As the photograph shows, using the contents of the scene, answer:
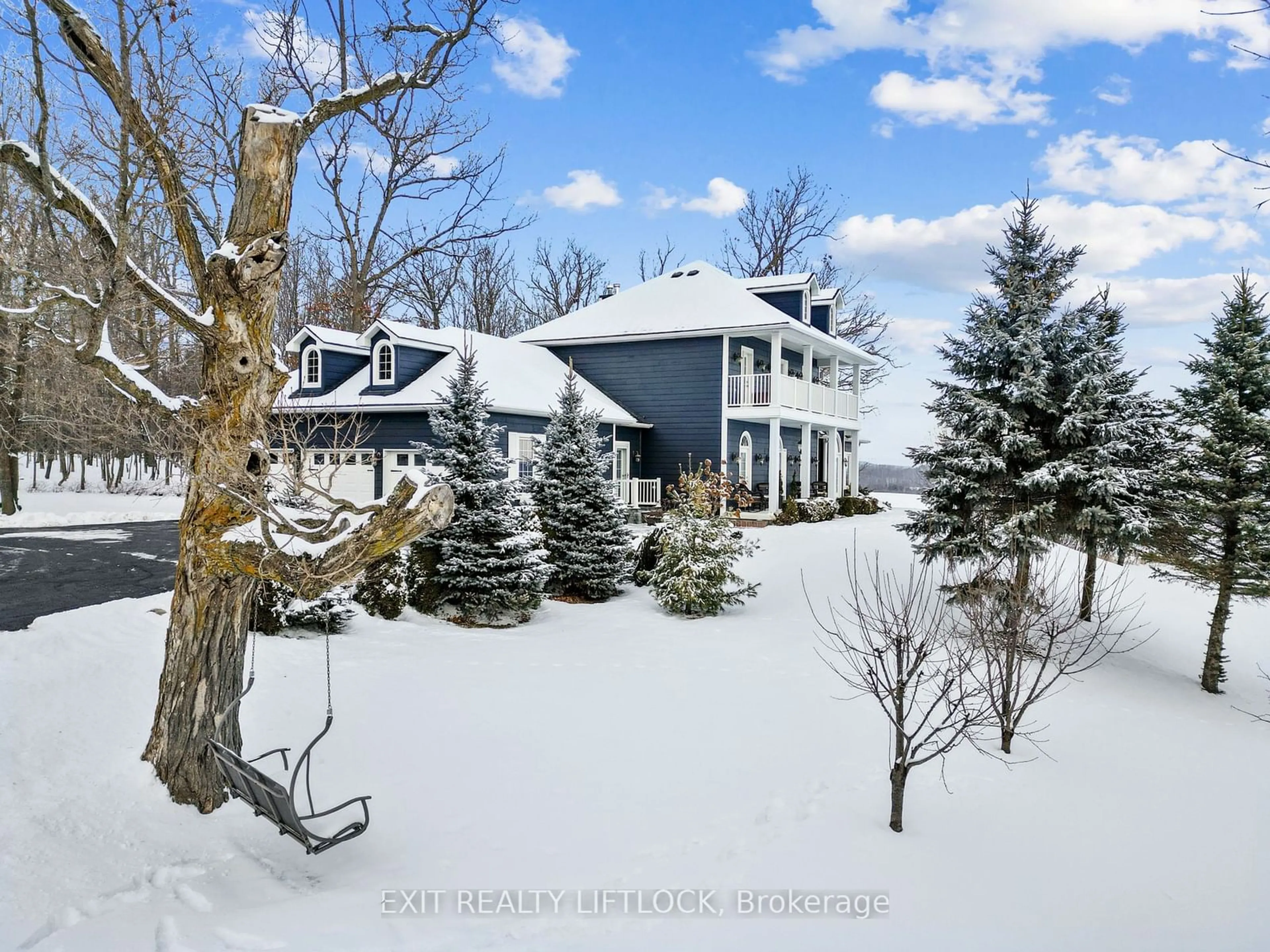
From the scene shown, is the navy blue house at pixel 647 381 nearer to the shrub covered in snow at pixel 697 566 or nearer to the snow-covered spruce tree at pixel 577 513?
the snow-covered spruce tree at pixel 577 513

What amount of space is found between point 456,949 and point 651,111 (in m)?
19.9

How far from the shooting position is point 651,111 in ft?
65.1

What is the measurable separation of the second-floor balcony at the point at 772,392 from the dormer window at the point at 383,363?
31.2ft

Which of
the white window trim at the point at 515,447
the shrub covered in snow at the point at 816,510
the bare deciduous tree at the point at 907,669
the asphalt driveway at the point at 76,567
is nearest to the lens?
the bare deciduous tree at the point at 907,669

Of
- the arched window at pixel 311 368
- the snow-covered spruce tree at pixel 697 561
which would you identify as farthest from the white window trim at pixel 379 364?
the snow-covered spruce tree at pixel 697 561

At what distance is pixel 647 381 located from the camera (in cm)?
2352

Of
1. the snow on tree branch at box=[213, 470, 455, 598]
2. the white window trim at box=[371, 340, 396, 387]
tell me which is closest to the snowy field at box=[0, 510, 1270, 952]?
the snow on tree branch at box=[213, 470, 455, 598]

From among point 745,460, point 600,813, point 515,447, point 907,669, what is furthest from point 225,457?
point 745,460

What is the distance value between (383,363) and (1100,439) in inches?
657

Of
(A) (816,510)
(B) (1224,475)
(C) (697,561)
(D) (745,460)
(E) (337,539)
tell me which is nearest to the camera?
(E) (337,539)

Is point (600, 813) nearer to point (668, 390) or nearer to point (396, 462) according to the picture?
point (396, 462)

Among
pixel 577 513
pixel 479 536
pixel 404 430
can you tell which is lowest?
pixel 479 536

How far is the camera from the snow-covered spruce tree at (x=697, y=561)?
1280 centimetres

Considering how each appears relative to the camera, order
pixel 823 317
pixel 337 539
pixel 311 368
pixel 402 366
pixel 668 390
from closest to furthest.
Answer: pixel 337 539 < pixel 402 366 < pixel 311 368 < pixel 668 390 < pixel 823 317
